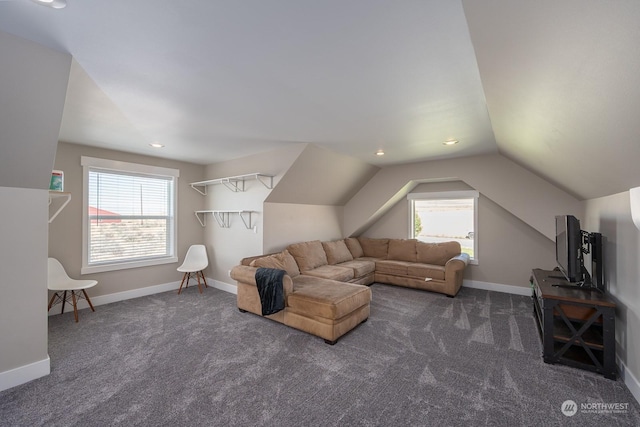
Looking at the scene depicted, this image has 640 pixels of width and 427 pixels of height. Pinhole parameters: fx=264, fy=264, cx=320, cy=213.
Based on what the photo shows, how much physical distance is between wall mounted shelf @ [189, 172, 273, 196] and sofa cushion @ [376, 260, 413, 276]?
2.62 m

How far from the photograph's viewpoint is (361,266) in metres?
4.82

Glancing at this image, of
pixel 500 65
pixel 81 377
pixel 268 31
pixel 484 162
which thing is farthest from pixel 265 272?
pixel 484 162

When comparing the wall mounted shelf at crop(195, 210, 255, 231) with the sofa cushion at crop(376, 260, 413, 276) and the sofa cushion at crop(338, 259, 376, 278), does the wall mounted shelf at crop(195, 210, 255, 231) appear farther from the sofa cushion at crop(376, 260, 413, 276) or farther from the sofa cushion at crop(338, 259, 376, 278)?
the sofa cushion at crop(376, 260, 413, 276)

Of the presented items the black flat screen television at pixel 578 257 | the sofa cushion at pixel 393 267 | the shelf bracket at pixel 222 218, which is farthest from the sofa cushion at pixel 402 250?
the shelf bracket at pixel 222 218

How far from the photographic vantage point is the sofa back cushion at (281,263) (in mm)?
3655

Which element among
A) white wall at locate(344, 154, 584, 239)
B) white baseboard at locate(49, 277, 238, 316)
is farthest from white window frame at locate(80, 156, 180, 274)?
white wall at locate(344, 154, 584, 239)

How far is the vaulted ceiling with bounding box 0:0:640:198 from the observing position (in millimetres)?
1201

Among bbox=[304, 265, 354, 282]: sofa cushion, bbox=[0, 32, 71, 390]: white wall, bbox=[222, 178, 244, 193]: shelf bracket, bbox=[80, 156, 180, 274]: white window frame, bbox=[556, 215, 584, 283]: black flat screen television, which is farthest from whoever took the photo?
bbox=[222, 178, 244, 193]: shelf bracket

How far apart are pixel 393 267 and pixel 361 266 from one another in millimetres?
632

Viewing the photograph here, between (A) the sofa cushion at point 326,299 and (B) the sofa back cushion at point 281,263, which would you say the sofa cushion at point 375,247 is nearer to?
(B) the sofa back cushion at point 281,263

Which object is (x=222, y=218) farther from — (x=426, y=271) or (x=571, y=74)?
(x=571, y=74)

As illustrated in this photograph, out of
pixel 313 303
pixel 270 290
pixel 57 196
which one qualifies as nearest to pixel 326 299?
pixel 313 303

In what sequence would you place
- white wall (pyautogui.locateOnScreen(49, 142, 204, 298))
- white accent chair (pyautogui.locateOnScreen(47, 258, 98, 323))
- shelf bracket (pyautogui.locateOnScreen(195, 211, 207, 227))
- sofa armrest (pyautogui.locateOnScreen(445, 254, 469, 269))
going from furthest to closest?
shelf bracket (pyautogui.locateOnScreen(195, 211, 207, 227))
sofa armrest (pyautogui.locateOnScreen(445, 254, 469, 269))
white wall (pyautogui.locateOnScreen(49, 142, 204, 298))
white accent chair (pyautogui.locateOnScreen(47, 258, 98, 323))

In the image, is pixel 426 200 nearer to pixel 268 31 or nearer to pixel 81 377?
pixel 268 31
